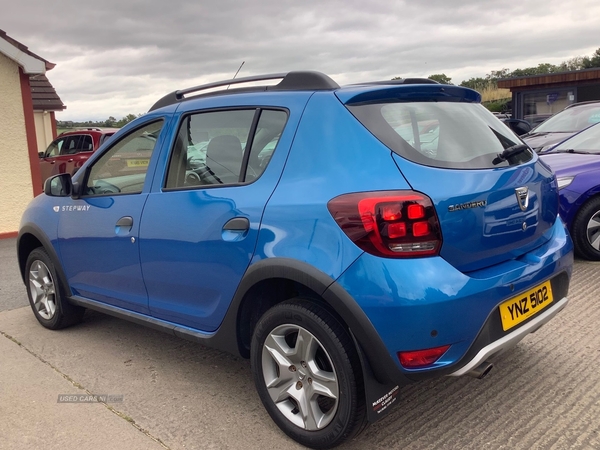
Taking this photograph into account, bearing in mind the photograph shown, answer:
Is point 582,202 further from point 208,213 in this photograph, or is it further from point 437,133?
point 208,213

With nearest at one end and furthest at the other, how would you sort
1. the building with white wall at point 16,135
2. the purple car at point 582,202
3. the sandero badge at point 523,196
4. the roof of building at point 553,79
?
1. the sandero badge at point 523,196
2. the purple car at point 582,202
3. the building with white wall at point 16,135
4. the roof of building at point 553,79

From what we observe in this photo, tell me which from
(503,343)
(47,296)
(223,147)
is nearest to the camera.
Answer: (503,343)

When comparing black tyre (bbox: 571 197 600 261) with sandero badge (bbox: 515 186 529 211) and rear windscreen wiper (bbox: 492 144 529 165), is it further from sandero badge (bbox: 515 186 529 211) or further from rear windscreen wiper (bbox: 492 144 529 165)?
sandero badge (bbox: 515 186 529 211)

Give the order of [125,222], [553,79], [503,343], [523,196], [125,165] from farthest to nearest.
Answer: [553,79] → [125,165] → [125,222] → [523,196] → [503,343]

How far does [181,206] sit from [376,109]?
4.07 feet

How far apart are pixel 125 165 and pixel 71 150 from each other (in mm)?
11693

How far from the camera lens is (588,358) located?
361 cm

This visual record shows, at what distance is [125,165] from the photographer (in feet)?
13.0

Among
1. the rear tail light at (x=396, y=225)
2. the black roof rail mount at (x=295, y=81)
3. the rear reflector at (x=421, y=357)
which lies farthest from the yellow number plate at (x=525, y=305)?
the black roof rail mount at (x=295, y=81)

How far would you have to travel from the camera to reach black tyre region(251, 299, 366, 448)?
8.30 ft

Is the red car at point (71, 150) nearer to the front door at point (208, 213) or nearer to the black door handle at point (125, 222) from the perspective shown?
the black door handle at point (125, 222)

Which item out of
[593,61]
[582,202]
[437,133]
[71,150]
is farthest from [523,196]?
[593,61]

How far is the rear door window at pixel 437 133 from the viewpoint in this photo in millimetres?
2613

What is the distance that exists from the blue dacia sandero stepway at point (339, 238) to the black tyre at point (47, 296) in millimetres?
1081
